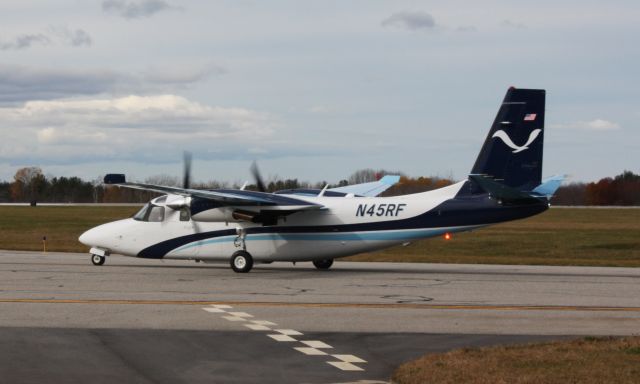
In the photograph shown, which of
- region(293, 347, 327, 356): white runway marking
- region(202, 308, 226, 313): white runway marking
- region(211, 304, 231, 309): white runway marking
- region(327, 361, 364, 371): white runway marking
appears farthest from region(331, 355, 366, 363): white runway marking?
region(211, 304, 231, 309): white runway marking

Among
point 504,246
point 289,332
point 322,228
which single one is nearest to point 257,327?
point 289,332

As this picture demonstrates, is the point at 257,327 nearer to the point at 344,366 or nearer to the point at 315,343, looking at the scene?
the point at 315,343

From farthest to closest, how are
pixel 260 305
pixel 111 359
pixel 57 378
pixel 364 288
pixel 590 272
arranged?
1. pixel 590 272
2. pixel 364 288
3. pixel 260 305
4. pixel 111 359
5. pixel 57 378

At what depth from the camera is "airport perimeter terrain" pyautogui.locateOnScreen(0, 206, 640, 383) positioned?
529 inches

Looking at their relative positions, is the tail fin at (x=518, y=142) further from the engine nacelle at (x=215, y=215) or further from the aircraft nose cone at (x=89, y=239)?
the aircraft nose cone at (x=89, y=239)

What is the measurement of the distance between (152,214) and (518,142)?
39.0 ft

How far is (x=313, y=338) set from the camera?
643 inches

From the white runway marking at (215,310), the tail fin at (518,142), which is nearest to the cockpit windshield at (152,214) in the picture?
the tail fin at (518,142)

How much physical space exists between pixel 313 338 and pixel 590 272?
18.3 meters

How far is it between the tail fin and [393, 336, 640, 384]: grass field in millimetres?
14235

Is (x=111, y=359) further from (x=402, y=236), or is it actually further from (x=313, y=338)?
(x=402, y=236)

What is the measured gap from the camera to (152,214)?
105 ft

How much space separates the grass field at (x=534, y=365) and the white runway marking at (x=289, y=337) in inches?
33.0

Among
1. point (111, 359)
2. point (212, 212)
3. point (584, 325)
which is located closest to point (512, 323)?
point (584, 325)
